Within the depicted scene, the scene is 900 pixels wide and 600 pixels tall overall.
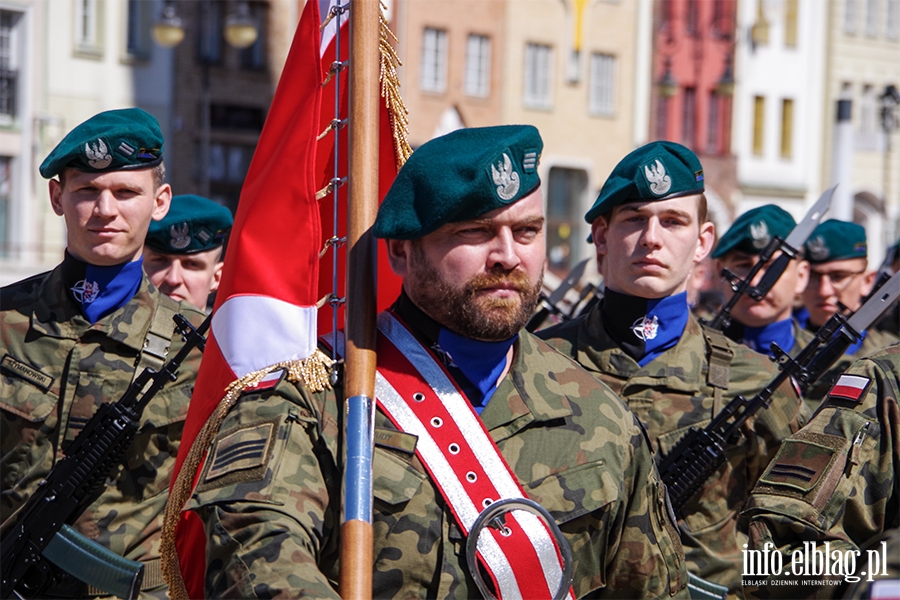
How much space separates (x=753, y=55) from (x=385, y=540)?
3954cm

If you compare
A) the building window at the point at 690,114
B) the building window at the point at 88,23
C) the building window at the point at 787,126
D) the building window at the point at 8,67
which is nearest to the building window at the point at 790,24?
the building window at the point at 787,126

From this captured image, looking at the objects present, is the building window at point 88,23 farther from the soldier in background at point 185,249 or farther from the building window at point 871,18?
the building window at point 871,18

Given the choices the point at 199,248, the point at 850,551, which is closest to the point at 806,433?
the point at 850,551

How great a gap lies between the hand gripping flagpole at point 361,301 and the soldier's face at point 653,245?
1745mm

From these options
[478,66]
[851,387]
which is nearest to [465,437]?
[851,387]

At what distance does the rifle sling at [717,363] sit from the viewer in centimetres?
516

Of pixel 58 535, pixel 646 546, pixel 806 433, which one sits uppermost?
pixel 806 433

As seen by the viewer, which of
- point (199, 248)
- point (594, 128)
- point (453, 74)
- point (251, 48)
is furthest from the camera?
point (594, 128)

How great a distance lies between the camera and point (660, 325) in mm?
5195

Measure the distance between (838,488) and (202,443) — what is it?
1646mm

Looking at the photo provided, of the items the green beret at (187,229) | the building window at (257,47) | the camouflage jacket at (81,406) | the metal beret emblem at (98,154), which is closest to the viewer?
the camouflage jacket at (81,406)

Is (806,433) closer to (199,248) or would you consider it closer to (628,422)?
(628,422)

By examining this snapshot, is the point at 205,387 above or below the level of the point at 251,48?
below

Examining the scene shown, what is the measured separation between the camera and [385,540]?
3.28 metres
